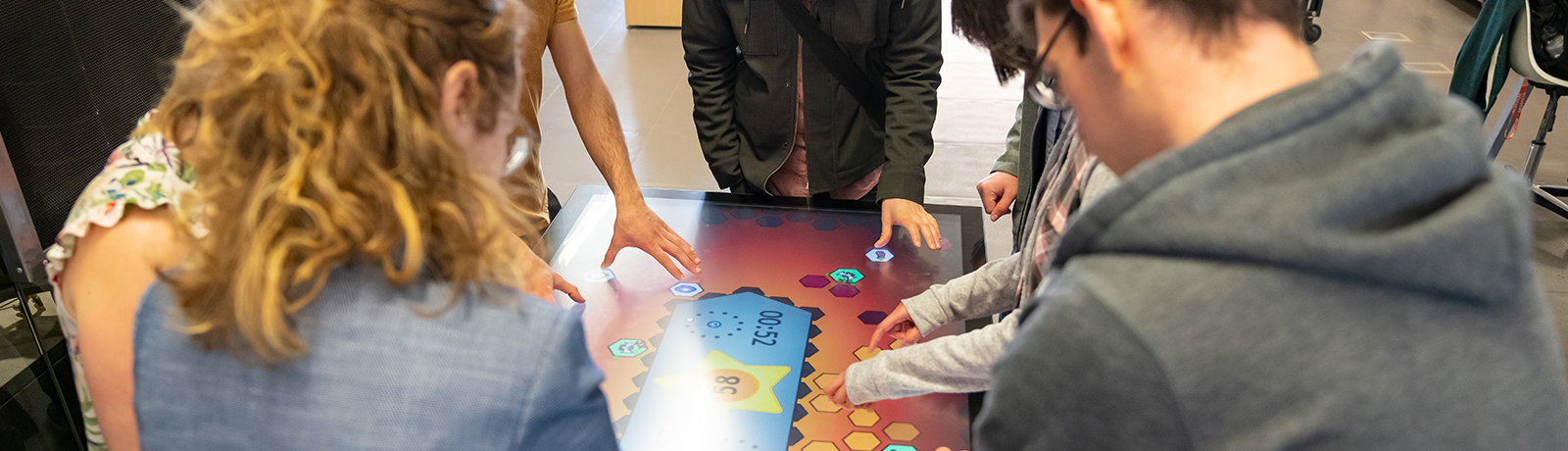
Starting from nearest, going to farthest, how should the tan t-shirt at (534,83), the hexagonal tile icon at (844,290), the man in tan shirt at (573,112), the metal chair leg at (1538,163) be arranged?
the hexagonal tile icon at (844,290)
the man in tan shirt at (573,112)
the tan t-shirt at (534,83)
the metal chair leg at (1538,163)

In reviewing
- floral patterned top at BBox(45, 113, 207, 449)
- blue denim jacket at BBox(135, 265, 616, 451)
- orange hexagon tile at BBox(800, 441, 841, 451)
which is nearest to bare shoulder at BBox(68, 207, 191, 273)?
floral patterned top at BBox(45, 113, 207, 449)

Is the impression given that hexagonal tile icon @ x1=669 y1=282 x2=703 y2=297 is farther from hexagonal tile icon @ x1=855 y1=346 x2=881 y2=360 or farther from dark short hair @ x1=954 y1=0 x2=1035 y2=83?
dark short hair @ x1=954 y1=0 x2=1035 y2=83

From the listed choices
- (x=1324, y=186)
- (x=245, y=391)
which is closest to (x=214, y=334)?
(x=245, y=391)

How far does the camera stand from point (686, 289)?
5.27 feet

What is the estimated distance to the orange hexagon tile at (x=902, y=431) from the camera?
4.03ft

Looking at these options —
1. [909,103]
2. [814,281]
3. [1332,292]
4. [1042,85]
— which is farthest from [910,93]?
[1332,292]

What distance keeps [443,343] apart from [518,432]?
0.09 metres

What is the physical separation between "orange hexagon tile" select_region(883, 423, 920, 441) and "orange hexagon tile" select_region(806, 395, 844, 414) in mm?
81

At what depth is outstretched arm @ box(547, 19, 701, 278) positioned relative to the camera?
5.57ft

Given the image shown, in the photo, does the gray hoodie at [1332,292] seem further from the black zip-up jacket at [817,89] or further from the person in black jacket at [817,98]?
the black zip-up jacket at [817,89]

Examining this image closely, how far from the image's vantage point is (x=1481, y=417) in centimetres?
56

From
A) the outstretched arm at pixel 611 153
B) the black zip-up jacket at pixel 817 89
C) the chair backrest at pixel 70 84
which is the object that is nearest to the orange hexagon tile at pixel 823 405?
the outstretched arm at pixel 611 153

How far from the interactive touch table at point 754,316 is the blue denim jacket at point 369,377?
1.83ft

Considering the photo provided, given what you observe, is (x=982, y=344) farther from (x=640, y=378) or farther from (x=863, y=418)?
(x=640, y=378)
